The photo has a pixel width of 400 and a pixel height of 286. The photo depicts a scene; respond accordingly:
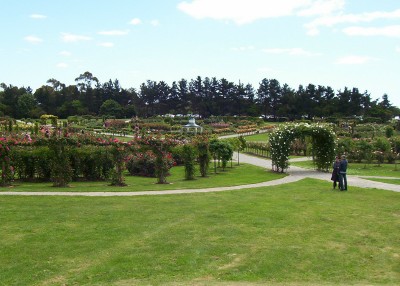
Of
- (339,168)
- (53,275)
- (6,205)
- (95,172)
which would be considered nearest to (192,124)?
(95,172)

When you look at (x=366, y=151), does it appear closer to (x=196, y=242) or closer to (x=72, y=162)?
(x=72, y=162)

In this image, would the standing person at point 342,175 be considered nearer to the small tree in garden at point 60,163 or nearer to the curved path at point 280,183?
the curved path at point 280,183

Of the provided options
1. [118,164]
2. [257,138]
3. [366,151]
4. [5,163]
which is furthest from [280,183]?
[257,138]

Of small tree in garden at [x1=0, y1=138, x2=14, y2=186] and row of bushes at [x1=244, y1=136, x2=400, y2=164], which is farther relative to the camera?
row of bushes at [x1=244, y1=136, x2=400, y2=164]

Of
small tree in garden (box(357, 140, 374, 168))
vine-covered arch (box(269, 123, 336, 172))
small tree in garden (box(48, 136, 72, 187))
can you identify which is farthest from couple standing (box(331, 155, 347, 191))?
small tree in garden (box(357, 140, 374, 168))

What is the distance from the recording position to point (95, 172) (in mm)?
19375

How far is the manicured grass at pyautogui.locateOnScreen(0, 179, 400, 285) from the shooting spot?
676 cm

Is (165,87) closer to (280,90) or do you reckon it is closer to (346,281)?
(280,90)

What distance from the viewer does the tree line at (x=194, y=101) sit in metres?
78.6

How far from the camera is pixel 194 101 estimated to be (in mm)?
90250

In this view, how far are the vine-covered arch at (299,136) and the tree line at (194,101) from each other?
52.5 metres

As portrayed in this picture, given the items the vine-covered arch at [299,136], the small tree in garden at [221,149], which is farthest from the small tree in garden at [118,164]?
the vine-covered arch at [299,136]

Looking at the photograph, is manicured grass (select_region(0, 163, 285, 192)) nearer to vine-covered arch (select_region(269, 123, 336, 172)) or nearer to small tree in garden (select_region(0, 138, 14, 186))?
small tree in garden (select_region(0, 138, 14, 186))

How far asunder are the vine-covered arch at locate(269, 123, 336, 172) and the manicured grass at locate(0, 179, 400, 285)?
33.5 ft
